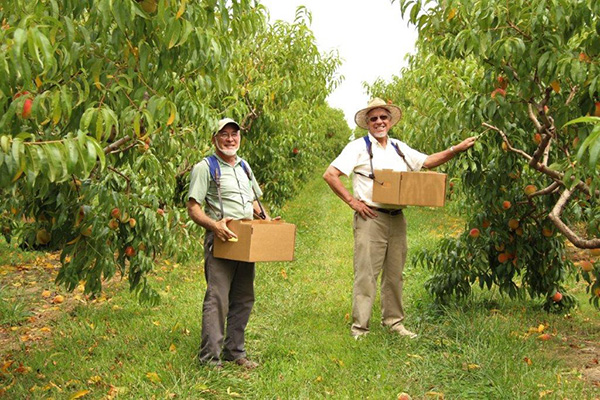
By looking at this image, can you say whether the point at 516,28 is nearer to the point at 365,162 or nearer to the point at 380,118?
the point at 380,118

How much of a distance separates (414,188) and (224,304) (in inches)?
60.4

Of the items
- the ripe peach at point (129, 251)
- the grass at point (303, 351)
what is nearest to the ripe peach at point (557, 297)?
the grass at point (303, 351)

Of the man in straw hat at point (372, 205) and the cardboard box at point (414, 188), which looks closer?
the cardboard box at point (414, 188)

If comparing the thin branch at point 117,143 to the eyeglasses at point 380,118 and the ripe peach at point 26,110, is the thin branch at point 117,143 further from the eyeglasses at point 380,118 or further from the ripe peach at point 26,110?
the eyeglasses at point 380,118

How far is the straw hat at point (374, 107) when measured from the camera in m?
5.15

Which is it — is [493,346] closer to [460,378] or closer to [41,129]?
[460,378]

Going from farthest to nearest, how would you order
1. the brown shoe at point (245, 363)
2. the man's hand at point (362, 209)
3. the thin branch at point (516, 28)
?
the man's hand at point (362, 209)
the brown shoe at point (245, 363)
the thin branch at point (516, 28)

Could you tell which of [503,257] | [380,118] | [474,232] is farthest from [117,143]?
[503,257]

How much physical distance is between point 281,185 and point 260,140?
183 cm

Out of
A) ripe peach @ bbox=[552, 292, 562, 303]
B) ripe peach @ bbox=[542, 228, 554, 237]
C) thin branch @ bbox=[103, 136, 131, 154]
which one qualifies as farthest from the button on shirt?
ripe peach @ bbox=[552, 292, 562, 303]

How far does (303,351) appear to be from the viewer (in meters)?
5.06

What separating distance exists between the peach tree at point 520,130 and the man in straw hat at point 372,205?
0.35 meters

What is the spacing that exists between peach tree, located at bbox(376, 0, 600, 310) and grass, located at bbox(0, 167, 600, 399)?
471mm

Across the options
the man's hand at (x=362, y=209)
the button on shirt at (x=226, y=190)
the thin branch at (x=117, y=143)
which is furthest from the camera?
the man's hand at (x=362, y=209)
